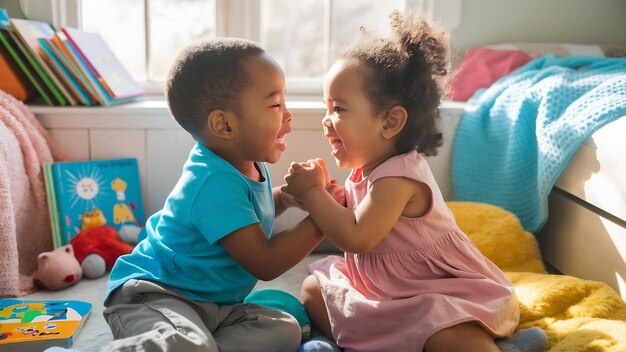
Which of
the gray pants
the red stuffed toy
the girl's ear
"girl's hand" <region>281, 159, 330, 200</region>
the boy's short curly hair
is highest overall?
the boy's short curly hair

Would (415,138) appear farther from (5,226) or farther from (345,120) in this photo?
(5,226)

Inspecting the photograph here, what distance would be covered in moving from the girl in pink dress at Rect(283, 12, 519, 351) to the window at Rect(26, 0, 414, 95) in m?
1.13

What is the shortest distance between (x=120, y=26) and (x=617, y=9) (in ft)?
5.86

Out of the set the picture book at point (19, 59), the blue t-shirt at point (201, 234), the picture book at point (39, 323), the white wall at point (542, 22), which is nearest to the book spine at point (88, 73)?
the picture book at point (19, 59)

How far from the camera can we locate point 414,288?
1.18 meters

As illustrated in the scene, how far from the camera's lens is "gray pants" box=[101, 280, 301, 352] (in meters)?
1.04

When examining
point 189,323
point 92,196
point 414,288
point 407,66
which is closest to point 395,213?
point 414,288

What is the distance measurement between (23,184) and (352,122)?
998 mm

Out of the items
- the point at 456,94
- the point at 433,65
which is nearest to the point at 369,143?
the point at 433,65

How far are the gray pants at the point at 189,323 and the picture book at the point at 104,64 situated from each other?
3.22ft

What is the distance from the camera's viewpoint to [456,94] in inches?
88.3

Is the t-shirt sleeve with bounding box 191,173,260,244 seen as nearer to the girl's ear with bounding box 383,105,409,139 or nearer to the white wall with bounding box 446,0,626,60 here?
the girl's ear with bounding box 383,105,409,139

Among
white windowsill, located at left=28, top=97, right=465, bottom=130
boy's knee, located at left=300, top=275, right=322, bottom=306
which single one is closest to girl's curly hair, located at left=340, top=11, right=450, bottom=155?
boy's knee, located at left=300, top=275, right=322, bottom=306

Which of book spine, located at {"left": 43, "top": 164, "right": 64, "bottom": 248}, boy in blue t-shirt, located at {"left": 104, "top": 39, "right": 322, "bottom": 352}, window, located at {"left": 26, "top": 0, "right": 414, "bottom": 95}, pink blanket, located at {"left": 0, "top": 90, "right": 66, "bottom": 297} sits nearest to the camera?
boy in blue t-shirt, located at {"left": 104, "top": 39, "right": 322, "bottom": 352}
